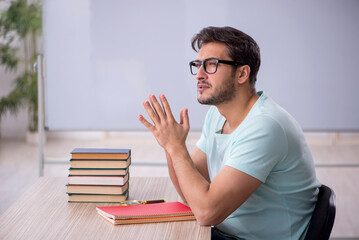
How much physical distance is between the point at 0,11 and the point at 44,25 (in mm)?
3164

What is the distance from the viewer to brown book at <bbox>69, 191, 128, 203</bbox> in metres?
1.67

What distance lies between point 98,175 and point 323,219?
77 cm

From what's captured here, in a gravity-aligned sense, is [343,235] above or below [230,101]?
below

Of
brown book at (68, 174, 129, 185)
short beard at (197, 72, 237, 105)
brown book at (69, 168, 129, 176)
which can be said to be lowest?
brown book at (68, 174, 129, 185)

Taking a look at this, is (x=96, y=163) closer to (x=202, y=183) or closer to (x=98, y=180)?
(x=98, y=180)

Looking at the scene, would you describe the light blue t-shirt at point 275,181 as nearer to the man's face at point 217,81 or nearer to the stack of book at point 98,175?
the man's face at point 217,81

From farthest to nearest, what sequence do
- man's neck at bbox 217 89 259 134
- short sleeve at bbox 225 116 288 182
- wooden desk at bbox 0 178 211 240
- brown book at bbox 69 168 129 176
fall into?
man's neck at bbox 217 89 259 134 → brown book at bbox 69 168 129 176 → short sleeve at bbox 225 116 288 182 → wooden desk at bbox 0 178 211 240

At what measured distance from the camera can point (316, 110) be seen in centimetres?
300

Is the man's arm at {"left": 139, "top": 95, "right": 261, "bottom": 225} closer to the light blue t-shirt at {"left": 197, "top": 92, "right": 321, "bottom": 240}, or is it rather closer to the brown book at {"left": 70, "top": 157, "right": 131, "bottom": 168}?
the light blue t-shirt at {"left": 197, "top": 92, "right": 321, "bottom": 240}

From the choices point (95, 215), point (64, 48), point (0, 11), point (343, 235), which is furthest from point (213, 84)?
point (0, 11)

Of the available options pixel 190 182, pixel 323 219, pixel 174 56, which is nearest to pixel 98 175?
pixel 190 182

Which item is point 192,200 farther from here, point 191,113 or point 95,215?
point 191,113

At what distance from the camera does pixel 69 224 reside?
4.82 ft

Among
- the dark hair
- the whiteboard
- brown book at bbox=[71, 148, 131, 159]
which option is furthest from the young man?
the whiteboard
